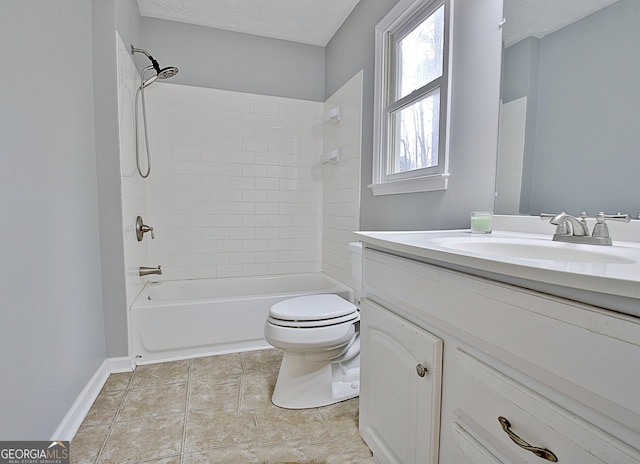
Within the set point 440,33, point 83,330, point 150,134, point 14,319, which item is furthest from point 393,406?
point 150,134

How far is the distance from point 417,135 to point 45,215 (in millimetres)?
1773

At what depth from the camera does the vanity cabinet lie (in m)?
0.48

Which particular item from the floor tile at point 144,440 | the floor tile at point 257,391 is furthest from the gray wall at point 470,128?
the floor tile at point 144,440

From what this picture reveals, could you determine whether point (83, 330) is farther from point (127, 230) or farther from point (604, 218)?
point (604, 218)

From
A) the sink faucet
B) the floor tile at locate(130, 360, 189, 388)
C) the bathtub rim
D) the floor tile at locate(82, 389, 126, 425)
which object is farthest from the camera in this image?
the bathtub rim

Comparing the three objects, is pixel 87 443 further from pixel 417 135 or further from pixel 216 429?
pixel 417 135

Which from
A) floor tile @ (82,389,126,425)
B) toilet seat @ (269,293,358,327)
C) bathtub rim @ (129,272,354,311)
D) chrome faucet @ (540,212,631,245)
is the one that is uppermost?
chrome faucet @ (540,212,631,245)

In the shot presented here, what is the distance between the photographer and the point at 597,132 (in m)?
1.02

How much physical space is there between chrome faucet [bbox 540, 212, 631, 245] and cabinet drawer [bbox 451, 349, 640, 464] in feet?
1.62

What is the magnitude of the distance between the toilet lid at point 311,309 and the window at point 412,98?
29.0 inches

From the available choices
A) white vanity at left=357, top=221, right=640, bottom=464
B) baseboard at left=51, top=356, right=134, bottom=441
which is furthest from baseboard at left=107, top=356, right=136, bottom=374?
white vanity at left=357, top=221, right=640, bottom=464

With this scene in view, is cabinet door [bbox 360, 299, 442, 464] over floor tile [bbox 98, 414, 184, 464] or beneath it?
over

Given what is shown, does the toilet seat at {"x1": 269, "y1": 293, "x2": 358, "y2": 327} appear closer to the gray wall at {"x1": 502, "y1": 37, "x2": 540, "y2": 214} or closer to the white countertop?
the white countertop

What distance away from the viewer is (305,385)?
162cm
